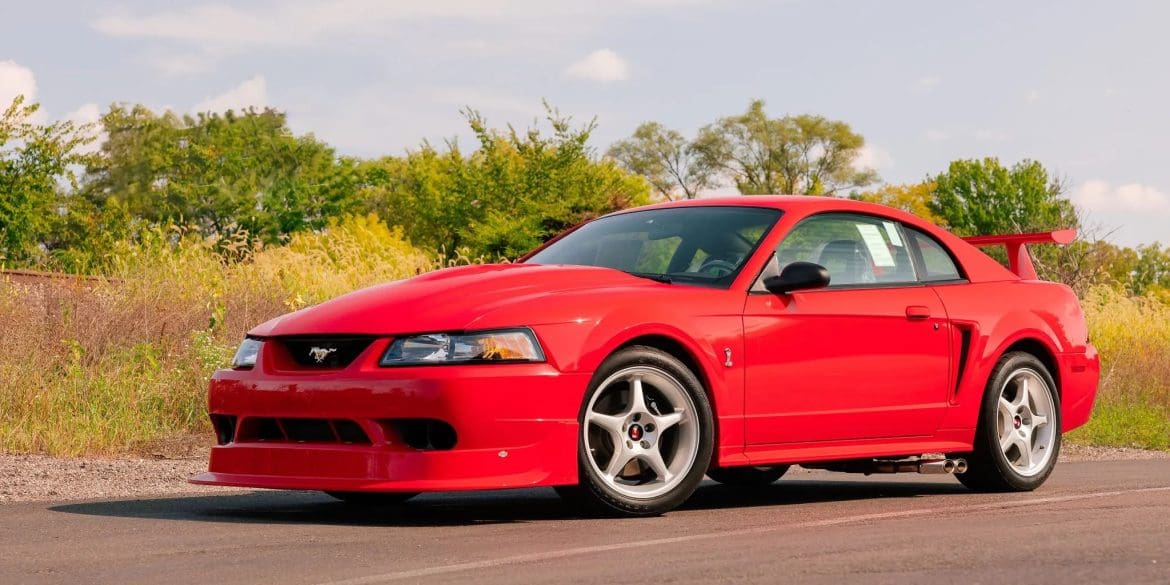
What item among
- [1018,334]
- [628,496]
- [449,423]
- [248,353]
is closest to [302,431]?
[248,353]

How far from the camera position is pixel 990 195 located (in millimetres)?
86125

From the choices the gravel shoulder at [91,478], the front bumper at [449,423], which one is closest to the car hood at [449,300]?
the front bumper at [449,423]

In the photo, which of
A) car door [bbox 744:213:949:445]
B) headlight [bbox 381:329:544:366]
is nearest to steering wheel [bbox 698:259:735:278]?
car door [bbox 744:213:949:445]

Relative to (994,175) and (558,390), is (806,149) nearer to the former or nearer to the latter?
(994,175)

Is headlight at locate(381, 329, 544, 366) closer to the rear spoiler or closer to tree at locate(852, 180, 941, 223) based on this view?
the rear spoiler

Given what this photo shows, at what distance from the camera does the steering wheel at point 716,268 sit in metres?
7.44

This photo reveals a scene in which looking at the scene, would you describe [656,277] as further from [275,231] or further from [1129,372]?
[275,231]

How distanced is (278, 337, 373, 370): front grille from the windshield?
153 cm

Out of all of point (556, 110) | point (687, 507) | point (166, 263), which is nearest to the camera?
point (687, 507)

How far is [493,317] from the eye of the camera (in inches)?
256

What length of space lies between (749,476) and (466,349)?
3216mm

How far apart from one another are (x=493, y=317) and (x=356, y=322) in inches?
23.9

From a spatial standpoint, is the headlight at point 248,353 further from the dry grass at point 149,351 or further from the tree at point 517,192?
the tree at point 517,192

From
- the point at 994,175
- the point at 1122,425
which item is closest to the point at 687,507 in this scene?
the point at 1122,425
